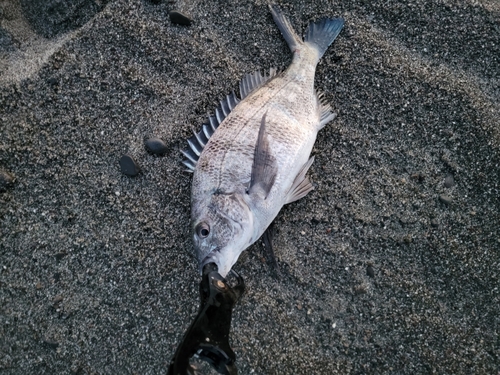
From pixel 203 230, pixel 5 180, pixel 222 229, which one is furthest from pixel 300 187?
pixel 5 180

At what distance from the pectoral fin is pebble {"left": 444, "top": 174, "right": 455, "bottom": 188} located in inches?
54.5

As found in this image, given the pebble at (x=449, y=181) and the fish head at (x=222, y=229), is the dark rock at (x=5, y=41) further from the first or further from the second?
the pebble at (x=449, y=181)

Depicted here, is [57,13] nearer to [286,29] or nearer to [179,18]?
[179,18]

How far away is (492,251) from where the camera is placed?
279cm

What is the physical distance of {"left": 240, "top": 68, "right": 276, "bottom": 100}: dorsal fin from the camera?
3100 millimetres

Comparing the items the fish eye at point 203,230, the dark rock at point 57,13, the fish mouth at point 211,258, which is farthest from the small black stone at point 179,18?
the fish mouth at point 211,258

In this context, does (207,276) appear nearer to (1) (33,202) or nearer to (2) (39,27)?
(1) (33,202)

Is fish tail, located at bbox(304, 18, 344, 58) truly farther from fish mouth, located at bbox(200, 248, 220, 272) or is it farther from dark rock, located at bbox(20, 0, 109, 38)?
fish mouth, located at bbox(200, 248, 220, 272)

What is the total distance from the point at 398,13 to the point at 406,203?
1641 millimetres

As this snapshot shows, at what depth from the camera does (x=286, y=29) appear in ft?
10.6

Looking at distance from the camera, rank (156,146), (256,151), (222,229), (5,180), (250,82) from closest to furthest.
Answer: (222,229)
(256,151)
(5,180)
(156,146)
(250,82)

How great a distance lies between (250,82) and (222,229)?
133 cm

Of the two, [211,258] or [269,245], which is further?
[269,245]

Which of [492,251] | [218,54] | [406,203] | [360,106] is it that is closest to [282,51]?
[218,54]
